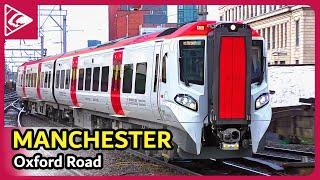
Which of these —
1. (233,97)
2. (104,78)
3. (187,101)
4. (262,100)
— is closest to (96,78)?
(104,78)

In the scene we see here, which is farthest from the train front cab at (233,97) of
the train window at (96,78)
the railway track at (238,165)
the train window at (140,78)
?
the train window at (96,78)

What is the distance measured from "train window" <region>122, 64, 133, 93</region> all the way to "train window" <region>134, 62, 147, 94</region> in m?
0.30

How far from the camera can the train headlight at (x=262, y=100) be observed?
10195 mm

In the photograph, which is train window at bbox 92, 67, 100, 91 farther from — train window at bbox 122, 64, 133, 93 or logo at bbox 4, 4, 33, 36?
logo at bbox 4, 4, 33, 36

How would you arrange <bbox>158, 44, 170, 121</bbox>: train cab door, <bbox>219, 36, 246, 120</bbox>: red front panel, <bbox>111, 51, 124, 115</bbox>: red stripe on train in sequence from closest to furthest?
1. <bbox>219, 36, 246, 120</bbox>: red front panel
2. <bbox>158, 44, 170, 121</bbox>: train cab door
3. <bbox>111, 51, 124, 115</bbox>: red stripe on train

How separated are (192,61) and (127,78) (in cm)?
227

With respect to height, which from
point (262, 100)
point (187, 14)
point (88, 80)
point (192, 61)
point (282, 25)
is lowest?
point (262, 100)

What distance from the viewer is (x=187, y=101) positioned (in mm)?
9914

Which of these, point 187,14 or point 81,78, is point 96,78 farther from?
point 187,14

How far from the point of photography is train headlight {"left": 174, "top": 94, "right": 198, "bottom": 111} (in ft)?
32.4

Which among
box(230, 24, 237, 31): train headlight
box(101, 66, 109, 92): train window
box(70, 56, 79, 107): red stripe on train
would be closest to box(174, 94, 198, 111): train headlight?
box(230, 24, 237, 31): train headlight

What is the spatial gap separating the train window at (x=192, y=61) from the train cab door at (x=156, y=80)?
69cm

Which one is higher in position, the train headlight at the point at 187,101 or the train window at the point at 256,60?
the train window at the point at 256,60

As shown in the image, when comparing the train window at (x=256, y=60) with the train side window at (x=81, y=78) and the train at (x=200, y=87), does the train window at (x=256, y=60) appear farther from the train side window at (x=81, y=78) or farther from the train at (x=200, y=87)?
the train side window at (x=81, y=78)
